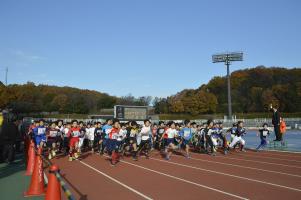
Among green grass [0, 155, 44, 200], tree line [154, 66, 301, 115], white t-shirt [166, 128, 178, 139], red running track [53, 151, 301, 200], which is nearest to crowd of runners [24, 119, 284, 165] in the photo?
white t-shirt [166, 128, 178, 139]

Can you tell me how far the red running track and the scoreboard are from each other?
71.7 feet

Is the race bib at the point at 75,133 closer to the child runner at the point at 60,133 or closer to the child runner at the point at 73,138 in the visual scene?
the child runner at the point at 73,138

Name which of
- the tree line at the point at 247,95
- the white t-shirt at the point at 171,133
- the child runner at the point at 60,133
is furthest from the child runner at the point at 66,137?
the tree line at the point at 247,95

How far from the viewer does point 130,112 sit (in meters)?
36.6

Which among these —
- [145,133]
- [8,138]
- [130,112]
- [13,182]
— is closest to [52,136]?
[8,138]

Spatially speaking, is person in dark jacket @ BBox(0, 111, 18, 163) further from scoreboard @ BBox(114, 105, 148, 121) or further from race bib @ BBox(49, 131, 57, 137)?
scoreboard @ BBox(114, 105, 148, 121)

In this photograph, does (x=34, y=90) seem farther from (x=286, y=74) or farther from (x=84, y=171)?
(x=84, y=171)

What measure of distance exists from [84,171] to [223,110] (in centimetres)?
7513

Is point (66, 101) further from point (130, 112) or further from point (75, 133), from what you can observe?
point (75, 133)

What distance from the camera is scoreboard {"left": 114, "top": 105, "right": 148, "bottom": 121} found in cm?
3562

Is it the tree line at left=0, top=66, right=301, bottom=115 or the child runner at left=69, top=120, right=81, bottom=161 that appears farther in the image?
the tree line at left=0, top=66, right=301, bottom=115

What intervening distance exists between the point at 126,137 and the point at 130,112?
19717 millimetres

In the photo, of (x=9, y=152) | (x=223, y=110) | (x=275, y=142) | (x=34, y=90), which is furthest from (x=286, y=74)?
(x=9, y=152)

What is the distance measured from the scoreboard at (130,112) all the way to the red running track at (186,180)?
2186cm
